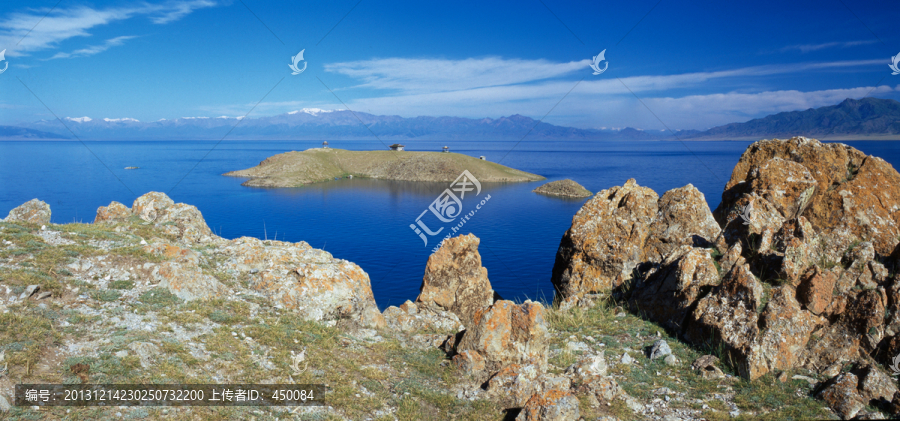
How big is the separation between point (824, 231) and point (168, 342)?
17884 mm

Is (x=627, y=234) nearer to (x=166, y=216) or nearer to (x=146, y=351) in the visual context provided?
(x=146, y=351)

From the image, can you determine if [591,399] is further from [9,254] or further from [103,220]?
[103,220]

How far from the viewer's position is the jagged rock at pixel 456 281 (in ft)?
61.9

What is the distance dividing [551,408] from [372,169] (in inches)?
6376

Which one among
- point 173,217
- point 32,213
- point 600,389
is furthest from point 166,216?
point 600,389

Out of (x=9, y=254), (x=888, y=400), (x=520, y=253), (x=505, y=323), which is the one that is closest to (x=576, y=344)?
(x=505, y=323)

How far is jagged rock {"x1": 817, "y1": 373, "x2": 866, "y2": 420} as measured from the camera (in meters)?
8.35

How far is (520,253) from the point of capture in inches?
2509

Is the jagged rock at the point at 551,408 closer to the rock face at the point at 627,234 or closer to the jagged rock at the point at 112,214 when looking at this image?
the rock face at the point at 627,234

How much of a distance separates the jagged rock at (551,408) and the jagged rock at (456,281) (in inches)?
413

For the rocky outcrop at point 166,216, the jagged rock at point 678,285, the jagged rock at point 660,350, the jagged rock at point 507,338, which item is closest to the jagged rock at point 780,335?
the jagged rock at point 660,350

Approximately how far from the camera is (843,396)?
8.57 metres

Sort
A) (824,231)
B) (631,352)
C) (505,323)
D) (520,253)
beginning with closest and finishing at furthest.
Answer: (505,323), (631,352), (824,231), (520,253)

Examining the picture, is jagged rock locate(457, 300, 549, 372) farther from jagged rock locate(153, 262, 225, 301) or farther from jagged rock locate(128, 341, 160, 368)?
jagged rock locate(153, 262, 225, 301)
